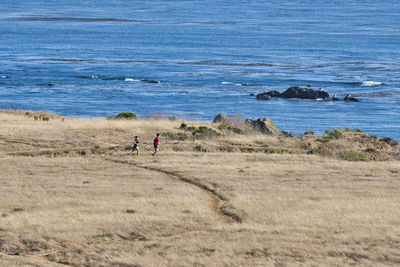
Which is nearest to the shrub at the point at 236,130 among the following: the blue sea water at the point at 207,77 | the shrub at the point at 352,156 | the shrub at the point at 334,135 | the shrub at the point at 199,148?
the shrub at the point at 334,135

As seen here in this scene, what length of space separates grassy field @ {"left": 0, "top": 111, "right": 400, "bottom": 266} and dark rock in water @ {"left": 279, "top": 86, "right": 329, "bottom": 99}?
4587 cm

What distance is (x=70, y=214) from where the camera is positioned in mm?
30969

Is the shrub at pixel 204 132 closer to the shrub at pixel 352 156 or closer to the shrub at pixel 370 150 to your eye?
the shrub at pixel 352 156

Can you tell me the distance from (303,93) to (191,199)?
231 feet

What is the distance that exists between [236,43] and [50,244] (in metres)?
161

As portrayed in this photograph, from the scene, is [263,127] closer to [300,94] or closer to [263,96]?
[263,96]

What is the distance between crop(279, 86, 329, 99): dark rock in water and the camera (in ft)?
335

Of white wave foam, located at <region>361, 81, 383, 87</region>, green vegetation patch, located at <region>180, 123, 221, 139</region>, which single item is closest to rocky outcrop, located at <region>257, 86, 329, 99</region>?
white wave foam, located at <region>361, 81, 383, 87</region>

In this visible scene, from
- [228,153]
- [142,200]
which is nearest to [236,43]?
[228,153]

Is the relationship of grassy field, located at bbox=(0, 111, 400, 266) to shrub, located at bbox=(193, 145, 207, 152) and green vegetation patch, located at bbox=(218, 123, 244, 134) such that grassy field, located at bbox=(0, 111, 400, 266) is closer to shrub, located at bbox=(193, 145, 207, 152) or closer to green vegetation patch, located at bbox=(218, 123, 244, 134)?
shrub, located at bbox=(193, 145, 207, 152)

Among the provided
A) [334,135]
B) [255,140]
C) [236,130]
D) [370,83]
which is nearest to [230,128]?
[236,130]

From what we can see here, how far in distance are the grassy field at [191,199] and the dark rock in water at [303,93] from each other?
4587cm

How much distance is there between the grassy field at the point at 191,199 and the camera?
1028 inches

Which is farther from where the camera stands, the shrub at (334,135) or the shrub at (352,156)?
the shrub at (334,135)
